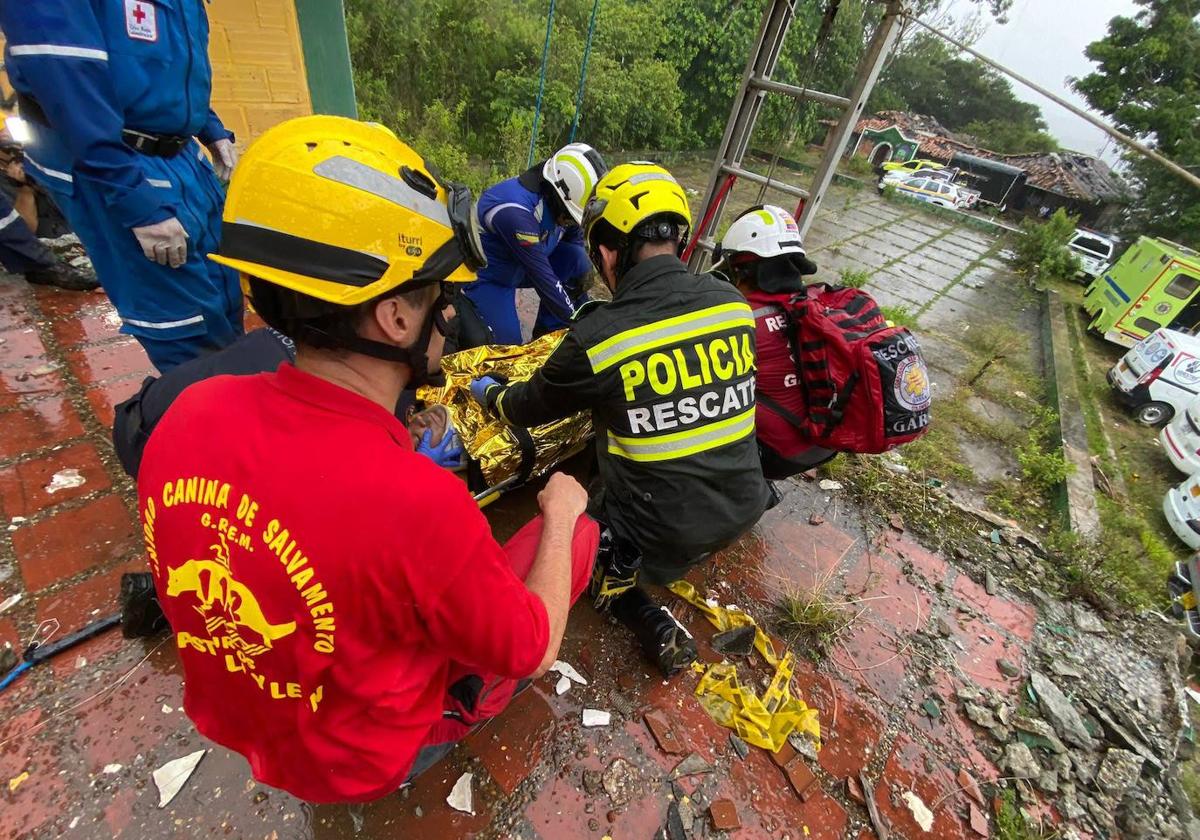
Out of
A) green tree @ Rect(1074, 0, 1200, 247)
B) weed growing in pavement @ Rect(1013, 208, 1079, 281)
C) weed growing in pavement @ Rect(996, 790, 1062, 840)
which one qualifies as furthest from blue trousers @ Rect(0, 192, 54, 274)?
green tree @ Rect(1074, 0, 1200, 247)

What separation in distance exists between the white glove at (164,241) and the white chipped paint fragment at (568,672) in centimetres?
219

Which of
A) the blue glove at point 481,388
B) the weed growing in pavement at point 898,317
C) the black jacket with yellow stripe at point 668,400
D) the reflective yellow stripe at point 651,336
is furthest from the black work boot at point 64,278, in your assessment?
the weed growing in pavement at point 898,317

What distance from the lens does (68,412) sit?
265cm

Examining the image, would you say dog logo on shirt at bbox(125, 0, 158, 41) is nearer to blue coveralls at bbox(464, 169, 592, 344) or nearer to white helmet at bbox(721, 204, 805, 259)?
blue coveralls at bbox(464, 169, 592, 344)

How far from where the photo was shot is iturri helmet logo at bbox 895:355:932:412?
2.40 metres

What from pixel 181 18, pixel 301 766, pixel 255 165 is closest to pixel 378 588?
pixel 301 766

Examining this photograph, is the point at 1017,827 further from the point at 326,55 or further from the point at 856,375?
the point at 326,55

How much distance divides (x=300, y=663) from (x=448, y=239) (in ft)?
2.98

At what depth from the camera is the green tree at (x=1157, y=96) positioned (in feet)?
66.0

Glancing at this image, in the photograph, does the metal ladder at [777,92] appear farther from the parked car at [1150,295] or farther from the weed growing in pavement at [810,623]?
the parked car at [1150,295]

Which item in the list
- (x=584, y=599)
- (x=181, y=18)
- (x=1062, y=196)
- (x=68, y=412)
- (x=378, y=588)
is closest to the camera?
(x=378, y=588)

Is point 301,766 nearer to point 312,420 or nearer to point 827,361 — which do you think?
point 312,420

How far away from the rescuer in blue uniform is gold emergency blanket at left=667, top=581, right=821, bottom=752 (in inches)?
84.8

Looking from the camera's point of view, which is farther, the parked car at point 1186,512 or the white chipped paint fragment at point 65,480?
the parked car at point 1186,512
